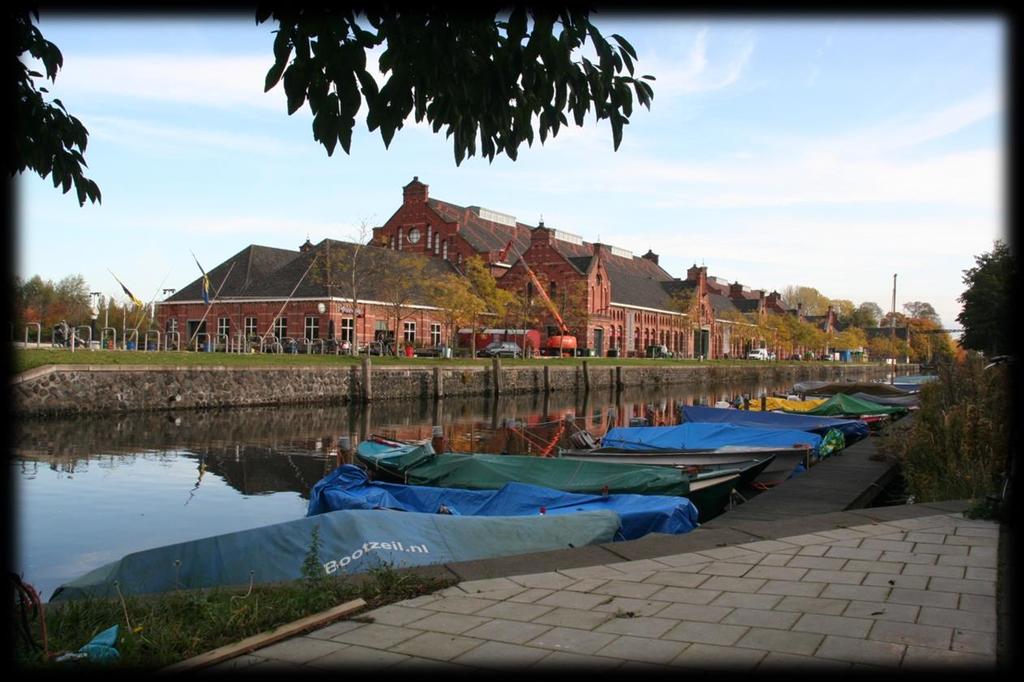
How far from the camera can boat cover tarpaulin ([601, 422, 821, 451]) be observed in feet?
56.7

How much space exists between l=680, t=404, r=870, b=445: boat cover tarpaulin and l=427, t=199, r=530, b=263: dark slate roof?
5309cm

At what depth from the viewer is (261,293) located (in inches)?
2245

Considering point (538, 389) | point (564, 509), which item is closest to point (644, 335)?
point (538, 389)

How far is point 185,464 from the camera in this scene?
19234 mm

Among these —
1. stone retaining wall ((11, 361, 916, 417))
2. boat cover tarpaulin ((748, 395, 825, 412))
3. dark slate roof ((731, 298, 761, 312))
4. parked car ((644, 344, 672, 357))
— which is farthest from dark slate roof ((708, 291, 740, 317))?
boat cover tarpaulin ((748, 395, 825, 412))

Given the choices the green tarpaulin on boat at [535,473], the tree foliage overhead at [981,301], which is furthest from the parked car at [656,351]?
the green tarpaulin on boat at [535,473]

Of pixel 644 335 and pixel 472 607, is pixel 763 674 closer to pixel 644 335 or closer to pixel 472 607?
pixel 472 607

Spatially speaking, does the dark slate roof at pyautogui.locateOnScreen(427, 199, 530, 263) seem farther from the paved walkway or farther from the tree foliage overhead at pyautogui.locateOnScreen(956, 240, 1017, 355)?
the paved walkway

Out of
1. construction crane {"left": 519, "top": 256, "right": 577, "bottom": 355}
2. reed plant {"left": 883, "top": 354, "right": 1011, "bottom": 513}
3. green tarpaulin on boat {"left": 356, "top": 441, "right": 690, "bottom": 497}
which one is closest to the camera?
reed plant {"left": 883, "top": 354, "right": 1011, "bottom": 513}

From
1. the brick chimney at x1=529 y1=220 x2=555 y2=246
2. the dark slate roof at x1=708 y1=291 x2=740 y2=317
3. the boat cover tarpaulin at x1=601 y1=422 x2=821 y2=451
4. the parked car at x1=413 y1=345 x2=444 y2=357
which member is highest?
the brick chimney at x1=529 y1=220 x2=555 y2=246

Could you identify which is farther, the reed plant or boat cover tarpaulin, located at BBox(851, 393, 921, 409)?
boat cover tarpaulin, located at BBox(851, 393, 921, 409)

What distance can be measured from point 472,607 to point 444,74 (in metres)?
3.28

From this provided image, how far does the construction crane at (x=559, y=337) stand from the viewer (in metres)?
70.2

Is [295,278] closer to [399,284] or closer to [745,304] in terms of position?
[399,284]
